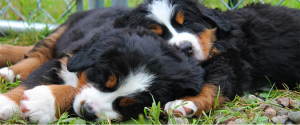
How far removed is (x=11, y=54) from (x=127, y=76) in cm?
196

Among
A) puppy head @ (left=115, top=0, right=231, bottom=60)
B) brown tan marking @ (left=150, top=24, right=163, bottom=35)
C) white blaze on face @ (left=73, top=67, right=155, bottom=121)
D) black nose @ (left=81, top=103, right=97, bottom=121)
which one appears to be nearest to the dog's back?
puppy head @ (left=115, top=0, right=231, bottom=60)

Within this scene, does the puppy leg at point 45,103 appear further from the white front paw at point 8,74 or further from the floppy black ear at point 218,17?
the floppy black ear at point 218,17

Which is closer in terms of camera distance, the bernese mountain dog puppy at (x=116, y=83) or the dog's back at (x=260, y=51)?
the bernese mountain dog puppy at (x=116, y=83)

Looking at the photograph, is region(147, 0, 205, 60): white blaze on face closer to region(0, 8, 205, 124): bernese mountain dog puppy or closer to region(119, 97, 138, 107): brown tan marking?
region(0, 8, 205, 124): bernese mountain dog puppy

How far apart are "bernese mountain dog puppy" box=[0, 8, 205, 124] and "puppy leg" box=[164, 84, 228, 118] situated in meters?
0.05

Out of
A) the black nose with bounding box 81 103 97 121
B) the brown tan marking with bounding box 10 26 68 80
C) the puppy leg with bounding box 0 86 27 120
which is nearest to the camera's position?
the black nose with bounding box 81 103 97 121

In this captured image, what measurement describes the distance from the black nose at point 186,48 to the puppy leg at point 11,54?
6.09 feet

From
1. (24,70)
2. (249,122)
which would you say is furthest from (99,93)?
(24,70)

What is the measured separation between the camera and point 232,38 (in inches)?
126

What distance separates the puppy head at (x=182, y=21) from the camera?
3014 millimetres

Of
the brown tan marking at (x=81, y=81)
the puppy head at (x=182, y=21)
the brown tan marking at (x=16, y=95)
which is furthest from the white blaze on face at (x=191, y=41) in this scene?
the brown tan marking at (x=16, y=95)

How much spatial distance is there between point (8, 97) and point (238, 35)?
2.02m

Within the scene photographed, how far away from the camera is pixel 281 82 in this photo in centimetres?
324

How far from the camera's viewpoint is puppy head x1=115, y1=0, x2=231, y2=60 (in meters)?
3.01
